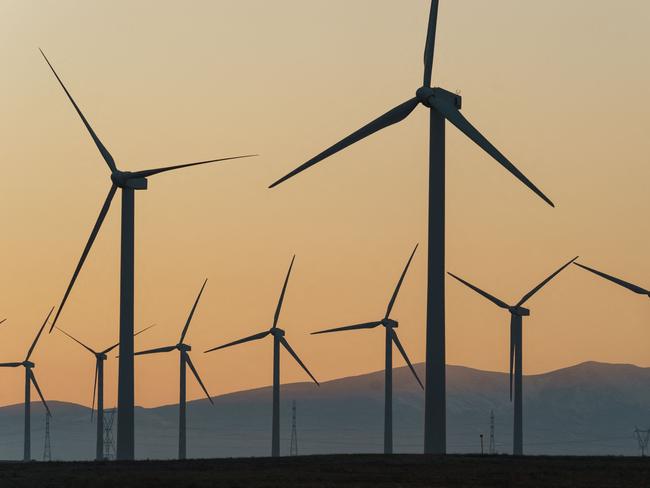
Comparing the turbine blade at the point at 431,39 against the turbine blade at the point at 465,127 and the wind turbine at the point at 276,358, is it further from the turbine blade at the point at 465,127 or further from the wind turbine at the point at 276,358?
the wind turbine at the point at 276,358

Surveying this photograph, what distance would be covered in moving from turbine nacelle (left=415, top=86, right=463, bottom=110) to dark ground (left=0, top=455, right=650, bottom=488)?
24661mm

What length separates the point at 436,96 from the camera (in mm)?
114188

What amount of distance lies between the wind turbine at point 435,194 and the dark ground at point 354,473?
3.47 meters

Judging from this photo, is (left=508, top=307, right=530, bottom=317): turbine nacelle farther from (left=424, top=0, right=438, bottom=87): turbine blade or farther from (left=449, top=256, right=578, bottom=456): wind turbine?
(left=424, top=0, right=438, bottom=87): turbine blade

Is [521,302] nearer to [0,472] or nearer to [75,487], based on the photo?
[0,472]

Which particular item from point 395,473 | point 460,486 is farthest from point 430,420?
point 460,486

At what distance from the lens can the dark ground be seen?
8512 cm

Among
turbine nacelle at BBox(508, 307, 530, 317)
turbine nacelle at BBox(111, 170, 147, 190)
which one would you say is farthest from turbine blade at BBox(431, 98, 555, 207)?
turbine nacelle at BBox(508, 307, 530, 317)

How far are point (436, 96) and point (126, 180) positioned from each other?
30.3 meters

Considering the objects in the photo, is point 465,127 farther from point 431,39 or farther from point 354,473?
point 354,473

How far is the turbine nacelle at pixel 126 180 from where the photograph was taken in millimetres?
132250

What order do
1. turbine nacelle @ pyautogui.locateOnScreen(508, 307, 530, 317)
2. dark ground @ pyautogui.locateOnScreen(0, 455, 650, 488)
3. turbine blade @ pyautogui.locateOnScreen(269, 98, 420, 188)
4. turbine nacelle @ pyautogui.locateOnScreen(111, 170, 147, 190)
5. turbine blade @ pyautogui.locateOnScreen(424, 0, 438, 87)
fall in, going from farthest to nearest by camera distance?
turbine nacelle @ pyautogui.locateOnScreen(508, 307, 530, 317)
turbine nacelle @ pyautogui.locateOnScreen(111, 170, 147, 190)
turbine blade @ pyautogui.locateOnScreen(424, 0, 438, 87)
turbine blade @ pyautogui.locateOnScreen(269, 98, 420, 188)
dark ground @ pyautogui.locateOnScreen(0, 455, 650, 488)

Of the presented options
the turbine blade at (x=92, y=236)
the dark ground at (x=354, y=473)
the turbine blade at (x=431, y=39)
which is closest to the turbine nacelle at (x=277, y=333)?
the turbine blade at (x=92, y=236)

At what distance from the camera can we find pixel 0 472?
105188mm
